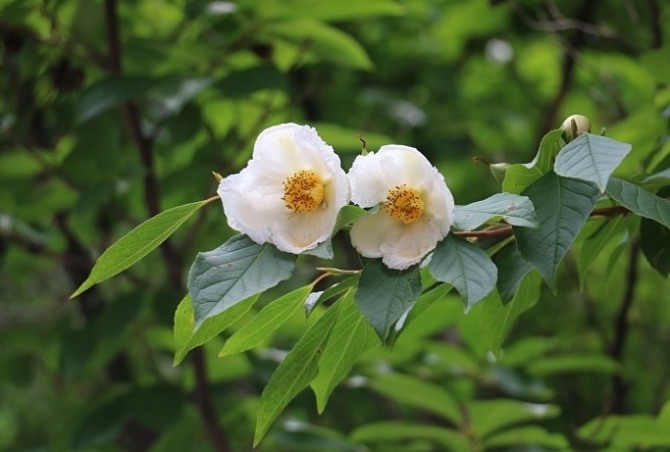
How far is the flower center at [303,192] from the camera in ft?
2.02

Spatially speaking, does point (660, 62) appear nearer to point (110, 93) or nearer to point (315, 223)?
point (315, 223)

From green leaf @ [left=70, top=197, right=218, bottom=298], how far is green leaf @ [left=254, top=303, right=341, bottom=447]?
0.11 metres

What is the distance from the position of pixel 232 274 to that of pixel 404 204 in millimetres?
115

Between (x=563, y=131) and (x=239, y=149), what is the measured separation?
893 millimetres

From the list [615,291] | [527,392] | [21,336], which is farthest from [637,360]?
[21,336]

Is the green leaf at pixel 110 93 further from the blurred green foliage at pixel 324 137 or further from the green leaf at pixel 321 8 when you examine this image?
the green leaf at pixel 321 8

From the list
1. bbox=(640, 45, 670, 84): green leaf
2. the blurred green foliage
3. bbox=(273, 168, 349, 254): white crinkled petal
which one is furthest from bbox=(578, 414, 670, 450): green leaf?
bbox=(273, 168, 349, 254): white crinkled petal

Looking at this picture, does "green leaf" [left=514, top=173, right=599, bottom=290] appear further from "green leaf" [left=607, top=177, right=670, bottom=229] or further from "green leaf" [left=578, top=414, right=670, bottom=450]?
"green leaf" [left=578, top=414, right=670, bottom=450]

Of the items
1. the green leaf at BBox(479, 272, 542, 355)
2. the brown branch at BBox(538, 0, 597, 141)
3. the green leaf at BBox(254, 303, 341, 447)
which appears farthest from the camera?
the brown branch at BBox(538, 0, 597, 141)

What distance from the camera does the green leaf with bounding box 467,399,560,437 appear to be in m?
1.33

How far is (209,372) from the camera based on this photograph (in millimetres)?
1670

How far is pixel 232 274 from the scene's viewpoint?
58cm

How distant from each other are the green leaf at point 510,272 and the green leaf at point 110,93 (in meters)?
0.79

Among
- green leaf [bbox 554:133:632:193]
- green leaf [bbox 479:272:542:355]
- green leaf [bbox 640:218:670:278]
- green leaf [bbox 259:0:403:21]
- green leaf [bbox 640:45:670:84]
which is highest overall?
green leaf [bbox 554:133:632:193]
